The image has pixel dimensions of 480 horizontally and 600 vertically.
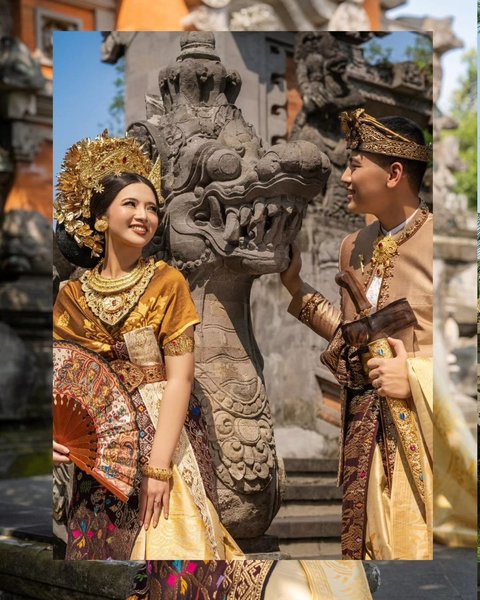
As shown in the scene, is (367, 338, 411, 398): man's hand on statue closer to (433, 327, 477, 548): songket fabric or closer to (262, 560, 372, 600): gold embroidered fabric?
(262, 560, 372, 600): gold embroidered fabric

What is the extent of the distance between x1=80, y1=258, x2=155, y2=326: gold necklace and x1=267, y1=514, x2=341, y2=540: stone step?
167 centimetres

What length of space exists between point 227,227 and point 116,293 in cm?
45

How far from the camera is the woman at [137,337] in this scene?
12.4ft

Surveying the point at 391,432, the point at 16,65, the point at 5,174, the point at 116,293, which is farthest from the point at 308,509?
Answer: the point at 16,65

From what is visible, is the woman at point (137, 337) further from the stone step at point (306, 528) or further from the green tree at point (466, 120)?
the green tree at point (466, 120)

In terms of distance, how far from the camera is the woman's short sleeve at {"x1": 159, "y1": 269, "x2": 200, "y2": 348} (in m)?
3.78

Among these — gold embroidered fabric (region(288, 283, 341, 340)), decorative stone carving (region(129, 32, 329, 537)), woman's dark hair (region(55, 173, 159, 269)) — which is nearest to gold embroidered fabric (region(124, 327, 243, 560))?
decorative stone carving (region(129, 32, 329, 537))

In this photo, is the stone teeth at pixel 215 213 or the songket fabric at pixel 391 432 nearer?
the songket fabric at pixel 391 432

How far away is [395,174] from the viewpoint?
149 inches

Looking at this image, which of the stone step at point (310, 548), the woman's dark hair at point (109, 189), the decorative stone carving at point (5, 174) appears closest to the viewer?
the woman's dark hair at point (109, 189)

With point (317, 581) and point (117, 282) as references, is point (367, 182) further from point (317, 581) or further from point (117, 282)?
point (317, 581)

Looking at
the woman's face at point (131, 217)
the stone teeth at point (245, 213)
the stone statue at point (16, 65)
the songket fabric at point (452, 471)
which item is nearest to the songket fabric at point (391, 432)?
the stone teeth at point (245, 213)

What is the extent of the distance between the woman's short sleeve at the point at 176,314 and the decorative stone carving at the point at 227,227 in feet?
0.69

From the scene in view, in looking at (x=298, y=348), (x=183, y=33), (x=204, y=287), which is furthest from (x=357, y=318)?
(x=298, y=348)
